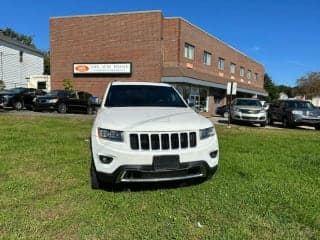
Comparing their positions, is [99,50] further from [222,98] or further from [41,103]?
[222,98]

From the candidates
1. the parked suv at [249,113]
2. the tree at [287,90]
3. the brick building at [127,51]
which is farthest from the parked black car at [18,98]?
the tree at [287,90]

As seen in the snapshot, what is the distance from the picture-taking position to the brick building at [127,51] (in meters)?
27.8

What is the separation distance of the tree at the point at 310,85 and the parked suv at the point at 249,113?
57.7m

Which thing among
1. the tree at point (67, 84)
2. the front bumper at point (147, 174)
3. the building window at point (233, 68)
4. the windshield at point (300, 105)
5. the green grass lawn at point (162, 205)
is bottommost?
the green grass lawn at point (162, 205)

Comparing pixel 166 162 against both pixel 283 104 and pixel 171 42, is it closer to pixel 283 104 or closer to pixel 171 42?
pixel 283 104

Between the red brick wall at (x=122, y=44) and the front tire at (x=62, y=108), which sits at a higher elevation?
the red brick wall at (x=122, y=44)

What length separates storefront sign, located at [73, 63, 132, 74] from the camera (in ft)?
94.0

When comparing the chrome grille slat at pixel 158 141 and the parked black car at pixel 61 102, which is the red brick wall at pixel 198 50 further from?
the chrome grille slat at pixel 158 141

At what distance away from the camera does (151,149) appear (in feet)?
14.6

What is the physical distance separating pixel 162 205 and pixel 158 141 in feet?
2.80

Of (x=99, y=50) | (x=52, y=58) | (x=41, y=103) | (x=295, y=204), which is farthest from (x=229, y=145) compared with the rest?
(x=52, y=58)

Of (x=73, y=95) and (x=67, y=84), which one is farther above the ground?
(x=67, y=84)

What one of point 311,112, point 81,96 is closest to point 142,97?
point 311,112

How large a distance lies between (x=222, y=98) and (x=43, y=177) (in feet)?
114
